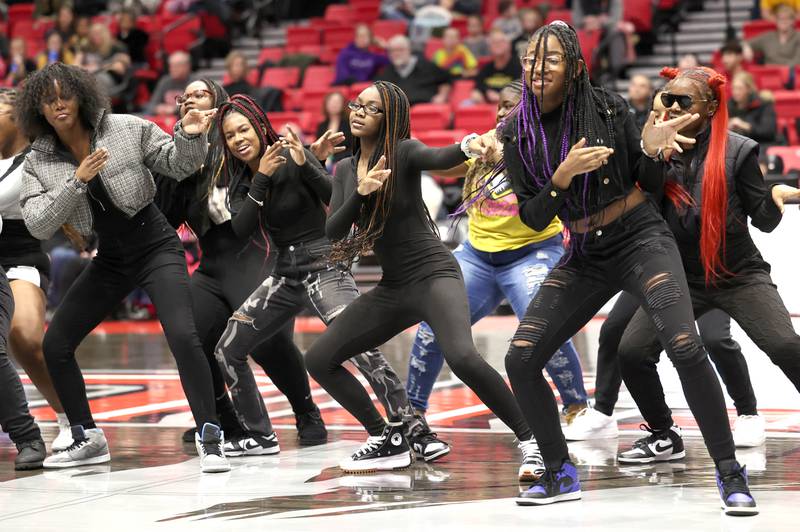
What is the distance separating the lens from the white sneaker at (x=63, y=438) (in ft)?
21.3

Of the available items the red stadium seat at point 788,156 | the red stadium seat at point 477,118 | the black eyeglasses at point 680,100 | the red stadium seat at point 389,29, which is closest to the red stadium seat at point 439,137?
the red stadium seat at point 477,118

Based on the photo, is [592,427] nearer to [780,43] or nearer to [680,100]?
[680,100]

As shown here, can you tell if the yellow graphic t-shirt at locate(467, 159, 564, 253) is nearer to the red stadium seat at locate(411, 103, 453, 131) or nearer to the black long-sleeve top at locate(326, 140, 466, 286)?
the black long-sleeve top at locate(326, 140, 466, 286)

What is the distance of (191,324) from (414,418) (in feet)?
3.79

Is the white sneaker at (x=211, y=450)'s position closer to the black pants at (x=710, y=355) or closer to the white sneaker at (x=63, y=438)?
the white sneaker at (x=63, y=438)

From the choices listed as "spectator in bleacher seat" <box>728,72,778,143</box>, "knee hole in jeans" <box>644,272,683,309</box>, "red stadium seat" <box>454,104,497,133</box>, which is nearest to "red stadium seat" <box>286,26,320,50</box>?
"red stadium seat" <box>454,104,497,133</box>

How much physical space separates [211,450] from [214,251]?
117cm

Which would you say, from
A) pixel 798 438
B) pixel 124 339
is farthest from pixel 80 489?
pixel 124 339

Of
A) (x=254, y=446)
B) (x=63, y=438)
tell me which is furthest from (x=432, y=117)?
(x=63, y=438)

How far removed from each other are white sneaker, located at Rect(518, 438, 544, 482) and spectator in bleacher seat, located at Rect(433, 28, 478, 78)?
36.1ft

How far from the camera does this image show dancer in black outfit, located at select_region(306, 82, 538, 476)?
561 centimetres

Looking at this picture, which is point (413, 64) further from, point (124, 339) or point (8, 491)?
point (8, 491)

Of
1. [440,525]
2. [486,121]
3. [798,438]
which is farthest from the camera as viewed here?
[486,121]

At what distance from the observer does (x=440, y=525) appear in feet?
15.6
